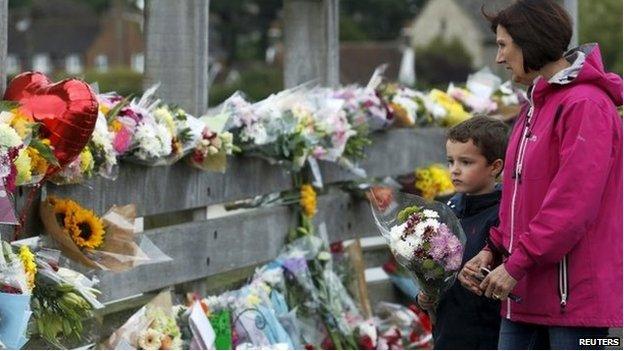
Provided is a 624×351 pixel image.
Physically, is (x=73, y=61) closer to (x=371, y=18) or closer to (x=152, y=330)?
(x=371, y=18)

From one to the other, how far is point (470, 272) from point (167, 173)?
2168 mm

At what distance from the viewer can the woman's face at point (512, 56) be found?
5086mm

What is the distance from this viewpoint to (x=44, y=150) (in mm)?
5406

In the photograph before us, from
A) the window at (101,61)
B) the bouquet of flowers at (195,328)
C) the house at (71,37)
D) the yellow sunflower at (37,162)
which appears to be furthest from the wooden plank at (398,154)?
the window at (101,61)

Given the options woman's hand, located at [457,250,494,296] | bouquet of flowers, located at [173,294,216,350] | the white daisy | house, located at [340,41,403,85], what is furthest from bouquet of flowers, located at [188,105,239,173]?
house, located at [340,41,403,85]

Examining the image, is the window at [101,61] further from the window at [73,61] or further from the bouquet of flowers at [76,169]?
the bouquet of flowers at [76,169]

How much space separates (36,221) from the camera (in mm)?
5867

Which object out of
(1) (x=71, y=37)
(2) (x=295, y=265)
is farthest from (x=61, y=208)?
(1) (x=71, y=37)

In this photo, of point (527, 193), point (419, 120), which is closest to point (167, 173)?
point (527, 193)

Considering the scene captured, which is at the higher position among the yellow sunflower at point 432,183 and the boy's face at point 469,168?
the boy's face at point 469,168

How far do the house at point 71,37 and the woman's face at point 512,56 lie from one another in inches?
3500

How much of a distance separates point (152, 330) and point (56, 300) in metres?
0.98

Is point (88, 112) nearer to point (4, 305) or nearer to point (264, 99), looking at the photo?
point (4, 305)

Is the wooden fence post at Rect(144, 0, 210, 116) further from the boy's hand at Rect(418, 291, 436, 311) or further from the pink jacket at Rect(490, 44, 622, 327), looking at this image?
the pink jacket at Rect(490, 44, 622, 327)
